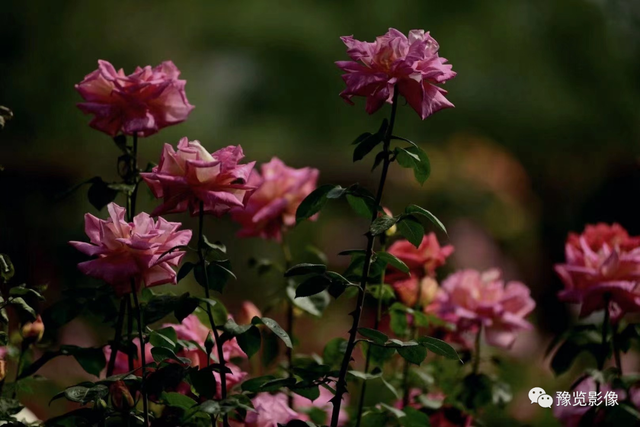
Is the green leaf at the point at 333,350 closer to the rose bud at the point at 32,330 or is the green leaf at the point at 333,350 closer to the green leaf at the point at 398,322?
the green leaf at the point at 398,322

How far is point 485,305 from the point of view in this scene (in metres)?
1.05

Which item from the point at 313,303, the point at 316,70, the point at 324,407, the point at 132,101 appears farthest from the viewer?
the point at 316,70

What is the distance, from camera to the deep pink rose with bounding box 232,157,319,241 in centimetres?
97

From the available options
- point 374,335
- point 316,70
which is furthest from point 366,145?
point 316,70

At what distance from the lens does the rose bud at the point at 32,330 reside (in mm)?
841

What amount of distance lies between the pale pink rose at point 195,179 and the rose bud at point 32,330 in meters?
0.21

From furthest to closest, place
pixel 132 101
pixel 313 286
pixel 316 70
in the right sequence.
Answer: pixel 316 70 → pixel 132 101 → pixel 313 286

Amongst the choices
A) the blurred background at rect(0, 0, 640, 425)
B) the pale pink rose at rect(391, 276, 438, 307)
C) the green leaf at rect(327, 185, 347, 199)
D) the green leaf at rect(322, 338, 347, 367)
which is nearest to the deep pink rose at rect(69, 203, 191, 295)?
the green leaf at rect(327, 185, 347, 199)

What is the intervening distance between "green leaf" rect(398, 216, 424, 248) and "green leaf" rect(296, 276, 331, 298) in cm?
7

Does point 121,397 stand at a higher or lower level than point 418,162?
lower

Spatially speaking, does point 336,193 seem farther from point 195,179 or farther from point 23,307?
point 23,307

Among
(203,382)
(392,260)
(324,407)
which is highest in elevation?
(392,260)

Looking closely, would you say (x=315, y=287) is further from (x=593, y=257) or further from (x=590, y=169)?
(x=590, y=169)

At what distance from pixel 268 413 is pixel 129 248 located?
219 millimetres
